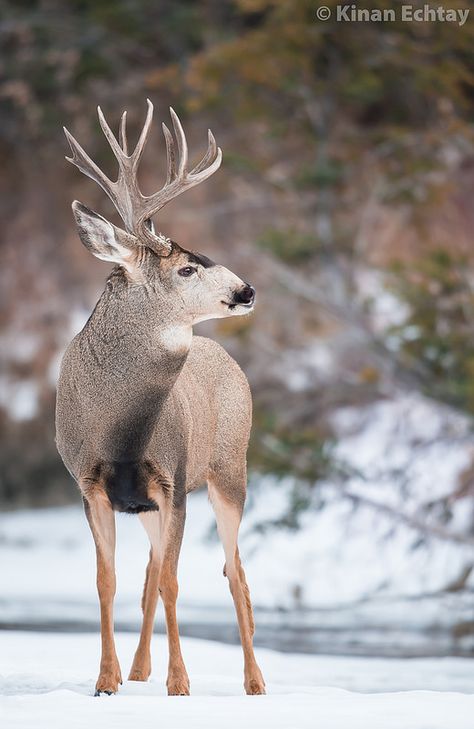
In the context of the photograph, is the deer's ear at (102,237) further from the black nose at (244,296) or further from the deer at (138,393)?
the black nose at (244,296)

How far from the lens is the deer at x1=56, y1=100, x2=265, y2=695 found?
6156mm

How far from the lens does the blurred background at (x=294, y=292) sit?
1382 centimetres

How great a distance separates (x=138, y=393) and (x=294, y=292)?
8.86 m

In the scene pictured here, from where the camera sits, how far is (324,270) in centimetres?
1525

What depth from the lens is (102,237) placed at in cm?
620

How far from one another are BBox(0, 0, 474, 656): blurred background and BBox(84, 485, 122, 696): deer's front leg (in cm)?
472

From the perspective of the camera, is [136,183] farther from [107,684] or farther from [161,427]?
[107,684]

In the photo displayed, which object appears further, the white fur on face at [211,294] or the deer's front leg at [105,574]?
the white fur on face at [211,294]

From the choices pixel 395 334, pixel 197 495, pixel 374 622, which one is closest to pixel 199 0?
pixel 197 495

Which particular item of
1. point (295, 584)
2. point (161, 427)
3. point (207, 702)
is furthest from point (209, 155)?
point (295, 584)

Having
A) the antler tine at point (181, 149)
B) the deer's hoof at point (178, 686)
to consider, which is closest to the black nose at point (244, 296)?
the antler tine at point (181, 149)

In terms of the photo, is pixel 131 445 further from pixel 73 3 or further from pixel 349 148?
pixel 73 3

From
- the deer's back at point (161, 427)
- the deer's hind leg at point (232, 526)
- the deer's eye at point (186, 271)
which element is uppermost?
the deer's eye at point (186, 271)

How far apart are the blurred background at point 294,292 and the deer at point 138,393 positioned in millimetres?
4711
